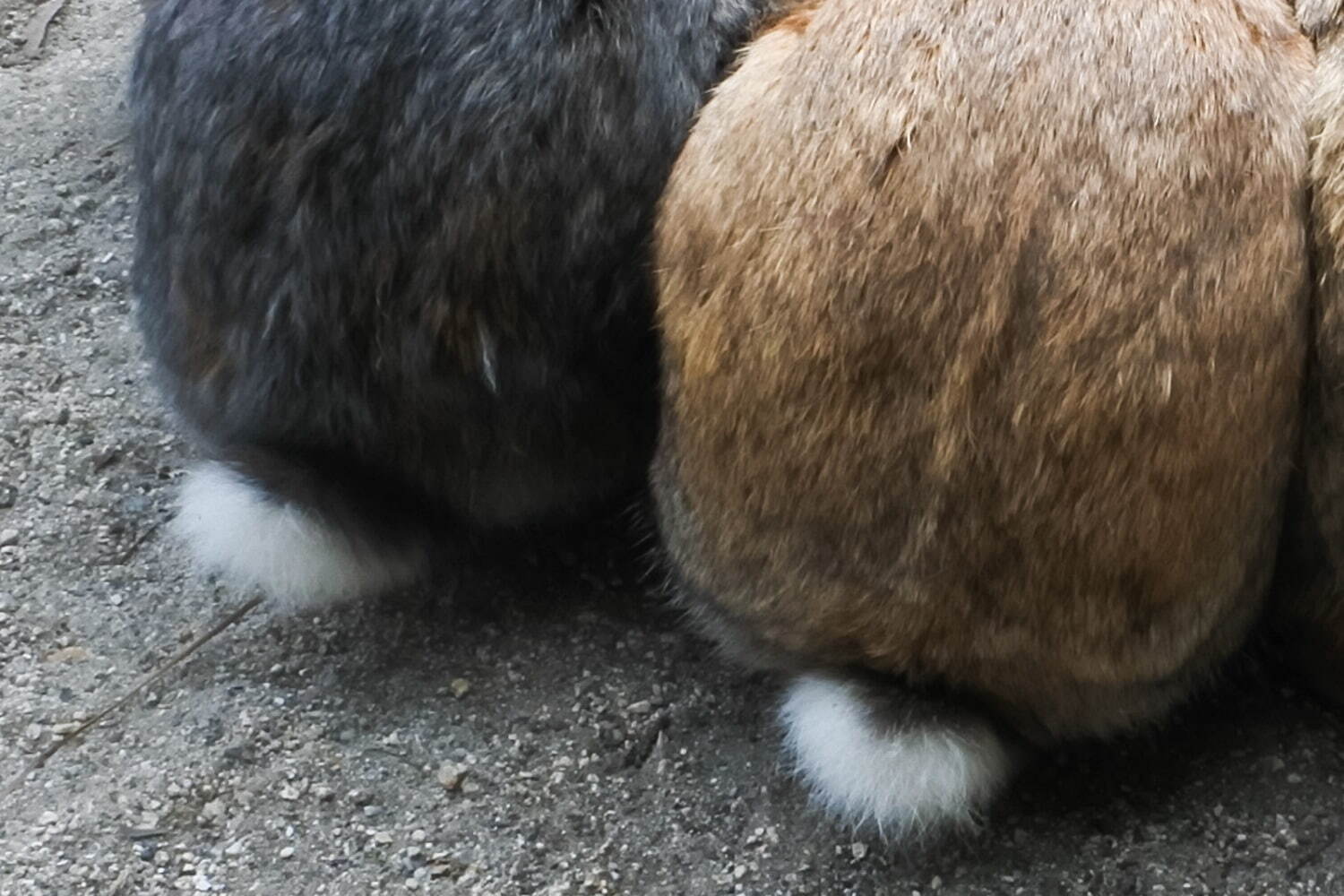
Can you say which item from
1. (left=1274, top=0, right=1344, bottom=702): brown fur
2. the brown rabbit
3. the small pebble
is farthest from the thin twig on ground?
(left=1274, top=0, right=1344, bottom=702): brown fur

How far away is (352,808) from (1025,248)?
32.8 inches

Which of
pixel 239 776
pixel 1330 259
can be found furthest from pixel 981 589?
pixel 239 776

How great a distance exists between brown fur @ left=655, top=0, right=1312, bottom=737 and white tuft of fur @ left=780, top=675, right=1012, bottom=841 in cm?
5

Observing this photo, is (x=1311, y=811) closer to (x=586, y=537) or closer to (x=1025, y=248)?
(x=1025, y=248)

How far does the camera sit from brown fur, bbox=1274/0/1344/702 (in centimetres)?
128

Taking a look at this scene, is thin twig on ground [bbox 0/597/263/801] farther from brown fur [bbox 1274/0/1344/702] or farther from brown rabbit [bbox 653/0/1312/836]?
brown fur [bbox 1274/0/1344/702]

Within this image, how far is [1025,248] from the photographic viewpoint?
1244 millimetres

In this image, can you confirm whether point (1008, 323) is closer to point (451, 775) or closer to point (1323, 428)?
point (1323, 428)

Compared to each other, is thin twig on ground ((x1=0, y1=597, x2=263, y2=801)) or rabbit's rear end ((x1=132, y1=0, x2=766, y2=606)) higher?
rabbit's rear end ((x1=132, y1=0, x2=766, y2=606))

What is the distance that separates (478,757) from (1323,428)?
863 mm

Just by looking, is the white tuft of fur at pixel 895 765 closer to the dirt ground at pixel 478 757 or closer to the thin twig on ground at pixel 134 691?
the dirt ground at pixel 478 757

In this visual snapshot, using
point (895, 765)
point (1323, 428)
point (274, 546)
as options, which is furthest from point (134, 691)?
point (1323, 428)

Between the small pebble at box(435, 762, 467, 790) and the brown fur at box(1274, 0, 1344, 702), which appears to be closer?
the brown fur at box(1274, 0, 1344, 702)

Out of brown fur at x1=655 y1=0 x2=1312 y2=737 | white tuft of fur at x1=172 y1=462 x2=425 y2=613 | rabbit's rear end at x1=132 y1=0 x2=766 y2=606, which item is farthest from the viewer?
white tuft of fur at x1=172 y1=462 x2=425 y2=613
